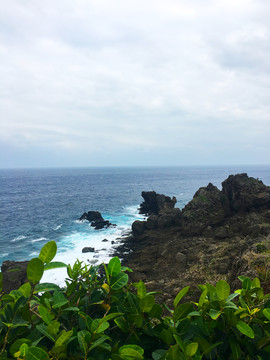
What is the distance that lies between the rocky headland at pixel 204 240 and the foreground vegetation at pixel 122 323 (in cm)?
914

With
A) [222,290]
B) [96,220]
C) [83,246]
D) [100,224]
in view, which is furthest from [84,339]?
[96,220]

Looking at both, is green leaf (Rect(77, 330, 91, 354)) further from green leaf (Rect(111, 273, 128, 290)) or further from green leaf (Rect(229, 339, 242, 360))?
green leaf (Rect(229, 339, 242, 360))

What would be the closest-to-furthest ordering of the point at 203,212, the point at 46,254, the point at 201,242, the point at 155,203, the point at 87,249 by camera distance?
the point at 46,254 → the point at 201,242 → the point at 203,212 → the point at 87,249 → the point at 155,203

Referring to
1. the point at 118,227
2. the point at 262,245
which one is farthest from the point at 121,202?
the point at 262,245

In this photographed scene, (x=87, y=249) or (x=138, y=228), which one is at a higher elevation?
(x=138, y=228)

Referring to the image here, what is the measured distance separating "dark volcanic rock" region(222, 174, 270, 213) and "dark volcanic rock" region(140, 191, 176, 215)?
1676 cm

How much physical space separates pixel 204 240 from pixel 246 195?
9008 millimetres

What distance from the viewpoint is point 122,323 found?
210cm

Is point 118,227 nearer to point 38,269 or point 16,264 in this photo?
point 16,264

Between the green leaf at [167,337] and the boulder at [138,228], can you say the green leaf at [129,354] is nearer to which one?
the green leaf at [167,337]

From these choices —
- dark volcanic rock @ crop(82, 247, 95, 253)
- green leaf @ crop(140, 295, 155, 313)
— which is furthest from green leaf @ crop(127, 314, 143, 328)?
dark volcanic rock @ crop(82, 247, 95, 253)

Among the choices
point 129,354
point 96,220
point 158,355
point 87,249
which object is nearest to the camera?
point 129,354

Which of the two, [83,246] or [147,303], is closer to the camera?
[147,303]

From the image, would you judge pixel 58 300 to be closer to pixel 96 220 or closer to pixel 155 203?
pixel 96 220
